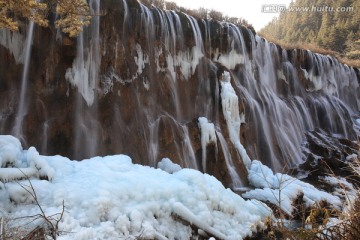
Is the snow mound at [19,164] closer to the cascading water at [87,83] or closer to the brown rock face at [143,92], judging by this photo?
the brown rock face at [143,92]

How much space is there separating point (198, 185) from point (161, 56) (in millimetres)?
6835

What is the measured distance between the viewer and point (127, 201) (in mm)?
5062

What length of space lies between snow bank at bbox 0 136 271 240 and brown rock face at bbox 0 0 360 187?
3.51 meters

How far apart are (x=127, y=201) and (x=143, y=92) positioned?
6.33 m

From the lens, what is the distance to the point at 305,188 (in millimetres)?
10609

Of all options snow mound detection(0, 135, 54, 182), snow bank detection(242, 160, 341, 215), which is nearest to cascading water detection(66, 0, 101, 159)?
snow mound detection(0, 135, 54, 182)

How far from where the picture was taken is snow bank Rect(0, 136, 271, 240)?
451 cm

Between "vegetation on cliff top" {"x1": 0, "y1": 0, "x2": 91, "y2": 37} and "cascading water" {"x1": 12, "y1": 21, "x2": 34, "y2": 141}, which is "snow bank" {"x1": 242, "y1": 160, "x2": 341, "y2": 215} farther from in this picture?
"cascading water" {"x1": 12, "y1": 21, "x2": 34, "y2": 141}

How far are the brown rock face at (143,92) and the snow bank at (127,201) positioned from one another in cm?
351

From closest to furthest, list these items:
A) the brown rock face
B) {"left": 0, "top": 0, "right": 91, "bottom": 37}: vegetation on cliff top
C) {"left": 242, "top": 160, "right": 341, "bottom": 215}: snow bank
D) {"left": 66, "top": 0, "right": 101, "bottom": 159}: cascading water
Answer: {"left": 0, "top": 0, "right": 91, "bottom": 37}: vegetation on cliff top, {"left": 242, "top": 160, "right": 341, "bottom": 215}: snow bank, the brown rock face, {"left": 66, "top": 0, "right": 101, "bottom": 159}: cascading water

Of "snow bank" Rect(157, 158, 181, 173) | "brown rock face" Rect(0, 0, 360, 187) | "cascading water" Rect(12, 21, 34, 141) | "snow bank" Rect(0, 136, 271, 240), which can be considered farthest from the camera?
"snow bank" Rect(157, 158, 181, 173)

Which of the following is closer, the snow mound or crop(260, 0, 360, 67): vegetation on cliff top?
the snow mound

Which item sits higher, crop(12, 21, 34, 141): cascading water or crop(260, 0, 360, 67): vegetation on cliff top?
crop(260, 0, 360, 67): vegetation on cliff top

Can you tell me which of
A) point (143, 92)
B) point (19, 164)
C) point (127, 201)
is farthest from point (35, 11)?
point (143, 92)
